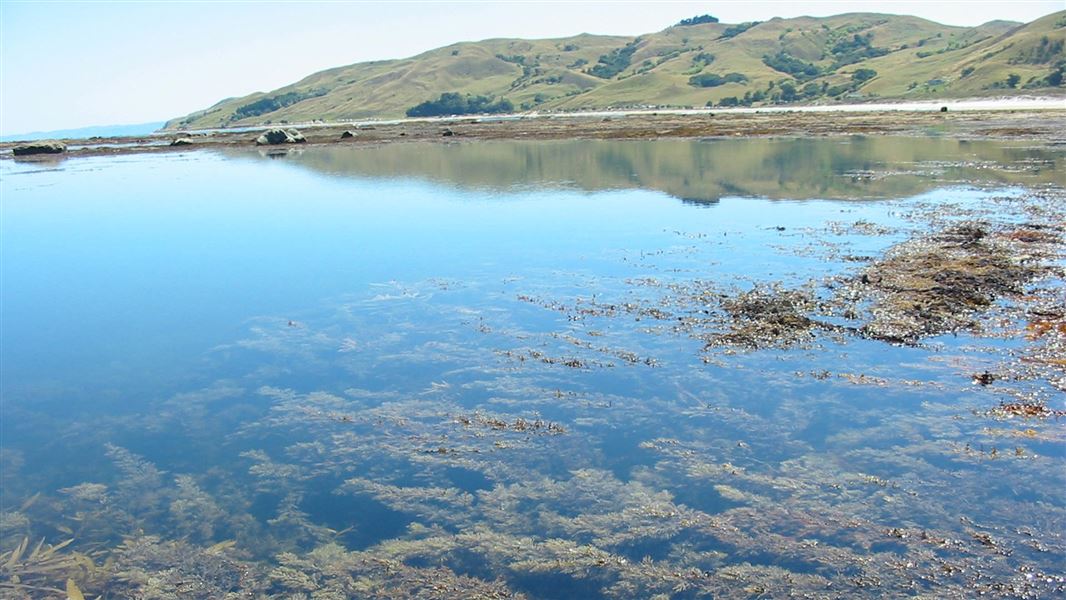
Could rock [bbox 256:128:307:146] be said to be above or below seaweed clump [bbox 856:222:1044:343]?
above

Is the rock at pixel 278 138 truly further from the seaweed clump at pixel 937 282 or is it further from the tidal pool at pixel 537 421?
the seaweed clump at pixel 937 282

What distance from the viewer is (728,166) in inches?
2045

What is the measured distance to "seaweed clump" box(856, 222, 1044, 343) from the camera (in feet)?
57.0

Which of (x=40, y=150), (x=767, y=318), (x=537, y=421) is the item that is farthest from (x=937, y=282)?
(x=40, y=150)

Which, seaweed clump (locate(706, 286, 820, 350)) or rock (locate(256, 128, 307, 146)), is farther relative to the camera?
rock (locate(256, 128, 307, 146))

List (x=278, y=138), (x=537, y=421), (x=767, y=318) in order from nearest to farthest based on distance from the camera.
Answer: (x=537, y=421) < (x=767, y=318) < (x=278, y=138)

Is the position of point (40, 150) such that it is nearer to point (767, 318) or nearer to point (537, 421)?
point (537, 421)

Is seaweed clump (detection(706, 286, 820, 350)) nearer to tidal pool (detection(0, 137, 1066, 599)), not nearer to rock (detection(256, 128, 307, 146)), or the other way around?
tidal pool (detection(0, 137, 1066, 599))

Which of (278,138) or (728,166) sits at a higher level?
(278,138)

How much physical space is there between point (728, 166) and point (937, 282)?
33510 mm

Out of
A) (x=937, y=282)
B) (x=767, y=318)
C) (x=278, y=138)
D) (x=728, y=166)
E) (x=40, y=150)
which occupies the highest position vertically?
(x=40, y=150)

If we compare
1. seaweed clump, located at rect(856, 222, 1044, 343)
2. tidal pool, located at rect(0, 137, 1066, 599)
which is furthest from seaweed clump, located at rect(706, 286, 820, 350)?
seaweed clump, located at rect(856, 222, 1044, 343)

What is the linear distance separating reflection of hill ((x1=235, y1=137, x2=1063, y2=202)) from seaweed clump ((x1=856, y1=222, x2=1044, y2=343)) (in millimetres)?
14025

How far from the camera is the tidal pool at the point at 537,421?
9.72 metres
